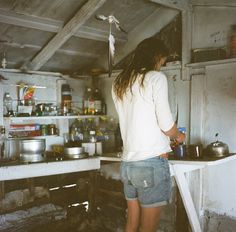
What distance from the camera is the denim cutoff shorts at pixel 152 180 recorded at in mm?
2070

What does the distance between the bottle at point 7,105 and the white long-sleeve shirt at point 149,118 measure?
7.85ft

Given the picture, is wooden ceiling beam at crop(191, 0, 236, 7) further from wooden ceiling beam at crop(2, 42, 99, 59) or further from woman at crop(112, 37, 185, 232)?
woman at crop(112, 37, 185, 232)

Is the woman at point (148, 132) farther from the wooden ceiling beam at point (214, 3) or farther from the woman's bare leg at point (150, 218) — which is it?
the wooden ceiling beam at point (214, 3)

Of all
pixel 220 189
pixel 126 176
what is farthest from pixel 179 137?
pixel 220 189

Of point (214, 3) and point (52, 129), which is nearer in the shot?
point (214, 3)

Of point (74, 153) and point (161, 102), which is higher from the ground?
point (161, 102)

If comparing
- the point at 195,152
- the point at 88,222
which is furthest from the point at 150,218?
the point at 88,222

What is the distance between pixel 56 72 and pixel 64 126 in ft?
2.55

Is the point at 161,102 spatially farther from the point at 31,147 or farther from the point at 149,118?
the point at 31,147

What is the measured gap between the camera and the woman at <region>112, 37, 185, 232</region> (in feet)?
6.79

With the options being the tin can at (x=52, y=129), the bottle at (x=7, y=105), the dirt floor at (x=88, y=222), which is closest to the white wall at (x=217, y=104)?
the dirt floor at (x=88, y=222)

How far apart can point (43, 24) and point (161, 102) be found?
2.19 meters

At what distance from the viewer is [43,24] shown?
3.70 meters

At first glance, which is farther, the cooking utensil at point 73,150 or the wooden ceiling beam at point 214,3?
the cooking utensil at point 73,150
